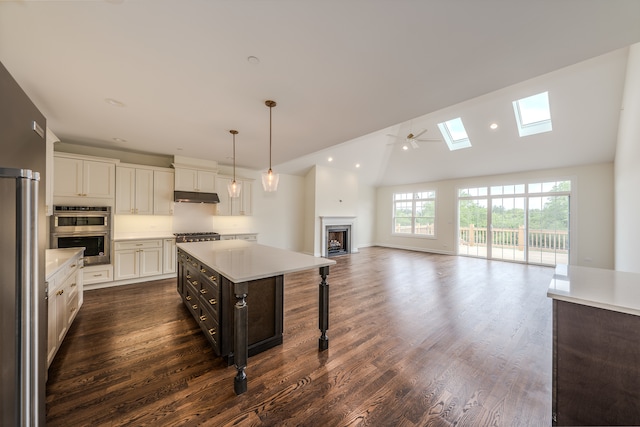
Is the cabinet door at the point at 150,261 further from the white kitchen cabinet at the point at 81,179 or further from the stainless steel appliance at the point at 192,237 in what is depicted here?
the white kitchen cabinet at the point at 81,179

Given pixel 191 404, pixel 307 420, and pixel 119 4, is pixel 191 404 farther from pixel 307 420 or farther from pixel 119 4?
pixel 119 4

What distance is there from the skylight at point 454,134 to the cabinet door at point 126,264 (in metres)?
7.70

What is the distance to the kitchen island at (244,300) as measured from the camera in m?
1.81

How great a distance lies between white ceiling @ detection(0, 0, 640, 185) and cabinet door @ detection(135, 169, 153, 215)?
910 mm

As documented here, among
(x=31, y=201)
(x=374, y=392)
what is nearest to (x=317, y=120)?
(x=31, y=201)

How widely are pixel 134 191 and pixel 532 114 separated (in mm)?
8687

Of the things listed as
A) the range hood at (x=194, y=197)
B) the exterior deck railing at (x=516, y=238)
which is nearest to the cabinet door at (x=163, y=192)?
the range hood at (x=194, y=197)

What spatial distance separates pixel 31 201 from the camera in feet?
2.78

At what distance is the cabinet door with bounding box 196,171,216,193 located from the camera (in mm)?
5223

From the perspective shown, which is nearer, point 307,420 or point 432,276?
point 307,420

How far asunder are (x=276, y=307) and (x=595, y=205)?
774cm

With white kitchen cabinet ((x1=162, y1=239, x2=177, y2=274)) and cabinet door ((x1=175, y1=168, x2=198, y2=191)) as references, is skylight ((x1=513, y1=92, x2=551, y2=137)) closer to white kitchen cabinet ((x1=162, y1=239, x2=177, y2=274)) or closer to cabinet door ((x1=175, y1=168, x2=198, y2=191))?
cabinet door ((x1=175, y1=168, x2=198, y2=191))

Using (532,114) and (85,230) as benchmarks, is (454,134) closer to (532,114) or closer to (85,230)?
(532,114)

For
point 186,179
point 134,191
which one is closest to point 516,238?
point 186,179
